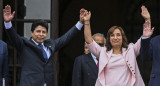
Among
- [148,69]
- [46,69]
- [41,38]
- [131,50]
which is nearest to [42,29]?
[41,38]

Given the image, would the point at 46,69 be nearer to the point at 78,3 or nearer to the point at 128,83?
the point at 128,83

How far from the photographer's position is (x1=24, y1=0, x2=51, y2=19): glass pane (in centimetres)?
541

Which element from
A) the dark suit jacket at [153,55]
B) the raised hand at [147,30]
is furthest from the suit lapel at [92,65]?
the raised hand at [147,30]

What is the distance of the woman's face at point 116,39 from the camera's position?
4.09 m

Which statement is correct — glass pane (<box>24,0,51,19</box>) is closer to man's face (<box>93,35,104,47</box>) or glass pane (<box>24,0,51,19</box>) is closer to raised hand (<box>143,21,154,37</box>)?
man's face (<box>93,35,104,47</box>)

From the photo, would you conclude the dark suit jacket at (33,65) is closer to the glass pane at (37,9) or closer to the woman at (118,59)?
the woman at (118,59)

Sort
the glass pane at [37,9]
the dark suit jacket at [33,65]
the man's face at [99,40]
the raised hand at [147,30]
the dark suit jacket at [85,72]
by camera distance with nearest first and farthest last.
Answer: the raised hand at [147,30]
the dark suit jacket at [33,65]
the dark suit jacket at [85,72]
the man's face at [99,40]
the glass pane at [37,9]

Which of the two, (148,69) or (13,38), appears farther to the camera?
(148,69)

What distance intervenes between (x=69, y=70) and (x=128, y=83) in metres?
4.69

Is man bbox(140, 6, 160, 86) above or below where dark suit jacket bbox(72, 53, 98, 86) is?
above

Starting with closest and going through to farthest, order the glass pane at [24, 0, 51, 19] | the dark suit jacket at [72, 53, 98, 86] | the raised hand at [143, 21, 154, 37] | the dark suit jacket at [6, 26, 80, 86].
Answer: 1. the raised hand at [143, 21, 154, 37]
2. the dark suit jacket at [6, 26, 80, 86]
3. the dark suit jacket at [72, 53, 98, 86]
4. the glass pane at [24, 0, 51, 19]

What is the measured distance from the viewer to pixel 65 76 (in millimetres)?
8336

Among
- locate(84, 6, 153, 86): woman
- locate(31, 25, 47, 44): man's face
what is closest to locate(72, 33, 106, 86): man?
locate(84, 6, 153, 86): woman

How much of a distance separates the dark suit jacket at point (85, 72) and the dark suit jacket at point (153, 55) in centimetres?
89
